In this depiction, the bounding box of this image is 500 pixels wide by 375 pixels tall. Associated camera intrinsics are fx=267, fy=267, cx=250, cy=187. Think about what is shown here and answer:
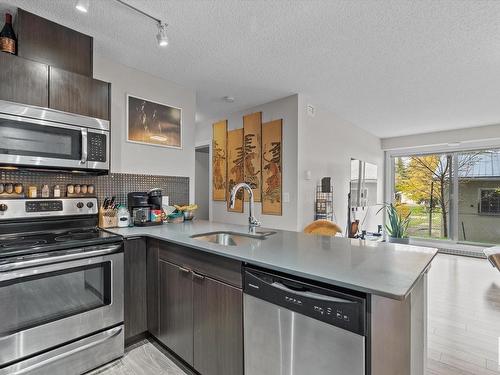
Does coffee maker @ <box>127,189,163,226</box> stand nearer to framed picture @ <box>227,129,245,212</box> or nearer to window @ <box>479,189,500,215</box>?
framed picture @ <box>227,129,245,212</box>

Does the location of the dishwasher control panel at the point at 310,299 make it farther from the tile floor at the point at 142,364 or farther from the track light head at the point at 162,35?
the track light head at the point at 162,35

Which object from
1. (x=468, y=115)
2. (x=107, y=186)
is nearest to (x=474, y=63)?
(x=468, y=115)

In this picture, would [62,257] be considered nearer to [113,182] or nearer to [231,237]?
[113,182]

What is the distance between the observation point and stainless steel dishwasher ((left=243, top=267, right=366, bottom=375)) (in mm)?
996

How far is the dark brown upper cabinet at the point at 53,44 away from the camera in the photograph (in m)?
1.87

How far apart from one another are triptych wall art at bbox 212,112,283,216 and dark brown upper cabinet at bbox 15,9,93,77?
224 centimetres

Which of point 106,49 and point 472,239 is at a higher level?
point 106,49

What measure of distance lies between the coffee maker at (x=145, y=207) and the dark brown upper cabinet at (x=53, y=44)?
3.66ft

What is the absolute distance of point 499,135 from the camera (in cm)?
491

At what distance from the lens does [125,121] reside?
2.64 m

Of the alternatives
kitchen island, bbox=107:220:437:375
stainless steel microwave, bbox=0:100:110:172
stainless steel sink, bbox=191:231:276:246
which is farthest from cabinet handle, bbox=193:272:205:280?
stainless steel microwave, bbox=0:100:110:172

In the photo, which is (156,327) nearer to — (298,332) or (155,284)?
(155,284)

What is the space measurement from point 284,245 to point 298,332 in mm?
584

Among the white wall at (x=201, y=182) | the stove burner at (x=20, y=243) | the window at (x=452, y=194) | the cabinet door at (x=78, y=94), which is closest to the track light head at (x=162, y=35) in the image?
the cabinet door at (x=78, y=94)
